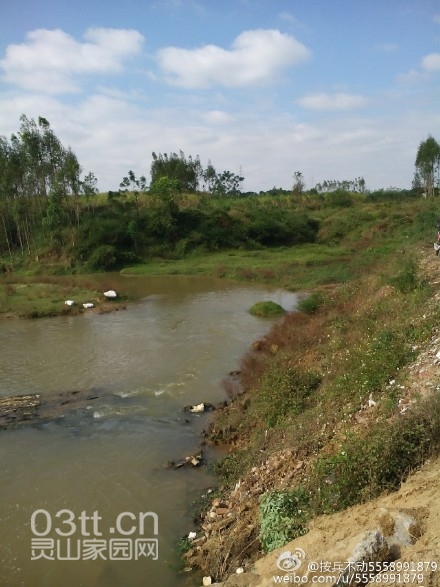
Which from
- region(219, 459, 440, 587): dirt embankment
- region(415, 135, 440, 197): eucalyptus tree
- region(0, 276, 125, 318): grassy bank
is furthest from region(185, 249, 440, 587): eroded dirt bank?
region(415, 135, 440, 197): eucalyptus tree

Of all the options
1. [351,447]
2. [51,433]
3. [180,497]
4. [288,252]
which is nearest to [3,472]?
[51,433]

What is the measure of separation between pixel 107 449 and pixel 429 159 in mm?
62908

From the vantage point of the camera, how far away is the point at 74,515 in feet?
27.6

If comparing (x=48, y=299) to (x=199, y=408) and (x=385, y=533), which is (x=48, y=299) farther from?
(x=385, y=533)

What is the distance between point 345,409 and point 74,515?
17.6 feet

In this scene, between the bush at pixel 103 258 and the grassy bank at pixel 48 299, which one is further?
the bush at pixel 103 258

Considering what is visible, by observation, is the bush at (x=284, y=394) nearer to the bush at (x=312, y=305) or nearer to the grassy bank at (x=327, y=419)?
the grassy bank at (x=327, y=419)

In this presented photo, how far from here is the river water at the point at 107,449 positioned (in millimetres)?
7507

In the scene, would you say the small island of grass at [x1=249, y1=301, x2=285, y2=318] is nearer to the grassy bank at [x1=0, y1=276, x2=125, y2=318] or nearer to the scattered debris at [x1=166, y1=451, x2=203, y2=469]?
the grassy bank at [x1=0, y1=276, x2=125, y2=318]

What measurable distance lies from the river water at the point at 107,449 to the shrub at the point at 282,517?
1.68m

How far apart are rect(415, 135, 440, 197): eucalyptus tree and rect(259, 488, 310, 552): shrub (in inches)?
2505

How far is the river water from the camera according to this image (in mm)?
7507

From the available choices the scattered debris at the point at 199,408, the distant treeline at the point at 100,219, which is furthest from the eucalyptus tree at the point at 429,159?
the scattered debris at the point at 199,408

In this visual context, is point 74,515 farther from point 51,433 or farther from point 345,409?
point 345,409
